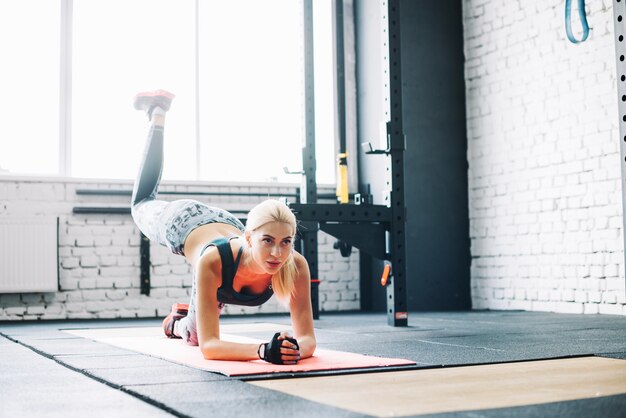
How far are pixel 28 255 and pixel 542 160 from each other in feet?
12.5

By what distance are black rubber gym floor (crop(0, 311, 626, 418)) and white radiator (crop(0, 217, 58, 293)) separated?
387 millimetres

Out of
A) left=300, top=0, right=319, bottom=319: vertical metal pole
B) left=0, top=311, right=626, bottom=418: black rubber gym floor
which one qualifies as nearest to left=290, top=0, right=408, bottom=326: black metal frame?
left=0, top=311, right=626, bottom=418: black rubber gym floor

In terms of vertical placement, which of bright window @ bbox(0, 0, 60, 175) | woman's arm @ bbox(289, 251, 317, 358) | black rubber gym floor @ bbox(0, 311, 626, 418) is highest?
bright window @ bbox(0, 0, 60, 175)

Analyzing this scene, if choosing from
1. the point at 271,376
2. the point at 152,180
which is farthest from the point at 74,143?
the point at 271,376

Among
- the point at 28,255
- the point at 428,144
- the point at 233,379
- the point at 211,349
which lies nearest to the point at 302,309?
the point at 211,349

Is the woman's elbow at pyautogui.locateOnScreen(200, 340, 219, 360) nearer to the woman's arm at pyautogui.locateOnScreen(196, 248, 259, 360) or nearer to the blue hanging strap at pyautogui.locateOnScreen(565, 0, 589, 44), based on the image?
the woman's arm at pyautogui.locateOnScreen(196, 248, 259, 360)

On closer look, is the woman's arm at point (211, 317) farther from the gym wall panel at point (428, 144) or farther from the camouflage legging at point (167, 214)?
the gym wall panel at point (428, 144)

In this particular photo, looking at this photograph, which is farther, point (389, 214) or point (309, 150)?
point (309, 150)

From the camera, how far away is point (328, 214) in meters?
4.36

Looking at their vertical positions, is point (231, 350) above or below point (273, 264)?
below

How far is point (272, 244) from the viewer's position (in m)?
2.31

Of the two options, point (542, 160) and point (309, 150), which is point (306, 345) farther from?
point (542, 160)

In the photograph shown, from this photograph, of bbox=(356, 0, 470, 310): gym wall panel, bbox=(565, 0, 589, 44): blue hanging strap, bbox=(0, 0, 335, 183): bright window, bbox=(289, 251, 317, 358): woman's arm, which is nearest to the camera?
bbox=(565, 0, 589, 44): blue hanging strap

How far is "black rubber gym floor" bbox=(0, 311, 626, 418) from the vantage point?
1680mm
